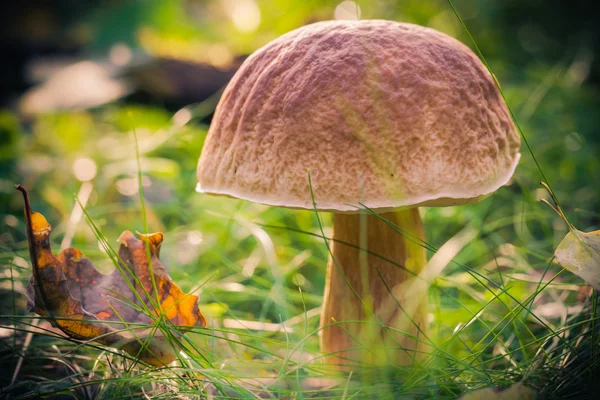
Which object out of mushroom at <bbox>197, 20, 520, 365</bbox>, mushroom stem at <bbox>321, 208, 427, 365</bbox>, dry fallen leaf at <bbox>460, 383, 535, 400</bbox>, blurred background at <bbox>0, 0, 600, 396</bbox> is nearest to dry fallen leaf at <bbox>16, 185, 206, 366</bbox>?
blurred background at <bbox>0, 0, 600, 396</bbox>

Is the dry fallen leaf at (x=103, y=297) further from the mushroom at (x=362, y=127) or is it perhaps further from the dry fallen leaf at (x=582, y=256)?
the dry fallen leaf at (x=582, y=256)

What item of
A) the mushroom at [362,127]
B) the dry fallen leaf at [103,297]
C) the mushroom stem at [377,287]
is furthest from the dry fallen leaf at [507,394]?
the dry fallen leaf at [103,297]

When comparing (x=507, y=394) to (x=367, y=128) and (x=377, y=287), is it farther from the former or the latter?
(x=367, y=128)

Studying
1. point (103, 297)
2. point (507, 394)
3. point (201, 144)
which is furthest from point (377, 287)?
point (201, 144)

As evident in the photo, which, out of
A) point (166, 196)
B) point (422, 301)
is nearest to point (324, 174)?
point (422, 301)

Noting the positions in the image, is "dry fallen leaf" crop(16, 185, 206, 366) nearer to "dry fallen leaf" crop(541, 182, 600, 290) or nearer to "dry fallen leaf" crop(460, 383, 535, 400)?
"dry fallen leaf" crop(460, 383, 535, 400)

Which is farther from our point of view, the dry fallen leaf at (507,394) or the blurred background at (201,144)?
the blurred background at (201,144)

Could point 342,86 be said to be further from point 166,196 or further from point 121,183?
point 121,183
